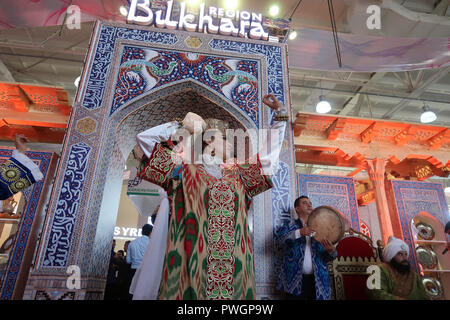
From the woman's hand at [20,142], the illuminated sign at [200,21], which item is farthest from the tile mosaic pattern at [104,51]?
the woman's hand at [20,142]

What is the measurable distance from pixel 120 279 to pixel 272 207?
3.10 metres

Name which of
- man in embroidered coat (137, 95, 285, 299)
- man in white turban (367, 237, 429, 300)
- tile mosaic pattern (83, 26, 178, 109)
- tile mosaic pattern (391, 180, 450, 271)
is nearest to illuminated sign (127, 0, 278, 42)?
tile mosaic pattern (83, 26, 178, 109)

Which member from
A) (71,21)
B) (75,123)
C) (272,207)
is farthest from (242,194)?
(71,21)

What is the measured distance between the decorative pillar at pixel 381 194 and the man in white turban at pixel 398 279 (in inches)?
116

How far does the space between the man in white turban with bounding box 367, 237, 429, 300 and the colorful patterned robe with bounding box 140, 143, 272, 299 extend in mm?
1749

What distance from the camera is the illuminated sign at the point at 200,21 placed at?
4.46 metres

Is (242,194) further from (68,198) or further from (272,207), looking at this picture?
(68,198)

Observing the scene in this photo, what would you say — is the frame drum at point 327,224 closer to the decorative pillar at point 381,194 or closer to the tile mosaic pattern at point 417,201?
the decorative pillar at point 381,194

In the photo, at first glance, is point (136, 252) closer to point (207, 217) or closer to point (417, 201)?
point (207, 217)

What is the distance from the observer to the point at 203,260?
1.98 meters

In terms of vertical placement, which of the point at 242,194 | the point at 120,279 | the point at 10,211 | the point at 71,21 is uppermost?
the point at 71,21

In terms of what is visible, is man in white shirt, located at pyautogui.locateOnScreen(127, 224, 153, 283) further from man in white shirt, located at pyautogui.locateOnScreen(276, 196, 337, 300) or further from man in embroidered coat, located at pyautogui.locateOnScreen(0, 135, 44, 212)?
man in white shirt, located at pyautogui.locateOnScreen(276, 196, 337, 300)

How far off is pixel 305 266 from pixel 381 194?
15.3ft

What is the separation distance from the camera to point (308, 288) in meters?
2.87
